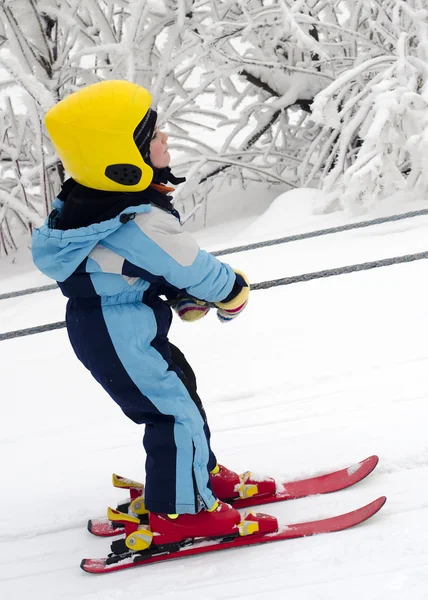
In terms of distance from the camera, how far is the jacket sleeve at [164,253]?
1343 mm

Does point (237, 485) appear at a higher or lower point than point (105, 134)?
lower

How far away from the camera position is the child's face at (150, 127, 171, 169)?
4.56 feet

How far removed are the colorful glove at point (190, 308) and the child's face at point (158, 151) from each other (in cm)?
30

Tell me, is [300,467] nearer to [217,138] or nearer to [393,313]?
[393,313]

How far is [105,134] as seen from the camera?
1289 mm

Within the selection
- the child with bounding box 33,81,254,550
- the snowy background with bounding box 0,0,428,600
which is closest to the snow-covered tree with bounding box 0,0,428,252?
the snowy background with bounding box 0,0,428,600

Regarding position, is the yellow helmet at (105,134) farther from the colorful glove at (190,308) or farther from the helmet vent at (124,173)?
the colorful glove at (190,308)

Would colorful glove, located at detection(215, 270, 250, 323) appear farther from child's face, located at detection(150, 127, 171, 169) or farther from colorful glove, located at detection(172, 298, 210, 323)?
child's face, located at detection(150, 127, 171, 169)

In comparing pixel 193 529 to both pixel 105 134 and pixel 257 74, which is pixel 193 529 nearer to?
pixel 105 134

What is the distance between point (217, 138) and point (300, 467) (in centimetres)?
561

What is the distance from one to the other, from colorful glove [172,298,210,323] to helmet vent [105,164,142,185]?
0.31 meters

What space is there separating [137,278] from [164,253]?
9 cm

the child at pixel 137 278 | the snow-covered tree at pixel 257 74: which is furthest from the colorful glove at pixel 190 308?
the snow-covered tree at pixel 257 74

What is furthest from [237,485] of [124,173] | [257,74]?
[257,74]
